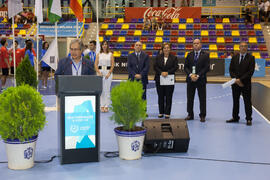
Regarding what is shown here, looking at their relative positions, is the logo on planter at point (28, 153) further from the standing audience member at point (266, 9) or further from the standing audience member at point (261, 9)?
the standing audience member at point (261, 9)

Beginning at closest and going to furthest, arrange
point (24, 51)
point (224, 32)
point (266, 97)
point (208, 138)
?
point (208, 138) < point (266, 97) < point (24, 51) < point (224, 32)

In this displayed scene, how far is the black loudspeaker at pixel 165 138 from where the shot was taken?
4832 mm

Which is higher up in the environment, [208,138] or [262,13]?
[262,13]

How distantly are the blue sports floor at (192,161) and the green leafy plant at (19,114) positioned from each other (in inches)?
18.5

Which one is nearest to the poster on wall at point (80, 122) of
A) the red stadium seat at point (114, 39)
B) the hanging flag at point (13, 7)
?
the hanging flag at point (13, 7)

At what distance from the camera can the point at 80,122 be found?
440 centimetres

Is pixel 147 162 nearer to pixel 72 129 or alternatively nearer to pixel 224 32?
pixel 72 129

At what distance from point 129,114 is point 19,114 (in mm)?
1371

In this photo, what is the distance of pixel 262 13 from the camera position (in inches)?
919

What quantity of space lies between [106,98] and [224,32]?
1612 cm

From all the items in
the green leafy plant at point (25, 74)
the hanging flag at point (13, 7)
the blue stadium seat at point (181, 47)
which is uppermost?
the hanging flag at point (13, 7)

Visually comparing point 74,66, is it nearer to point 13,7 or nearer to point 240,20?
point 13,7

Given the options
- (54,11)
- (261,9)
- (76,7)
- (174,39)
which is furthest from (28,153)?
(261,9)

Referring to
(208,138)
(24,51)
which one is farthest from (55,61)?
(208,138)
